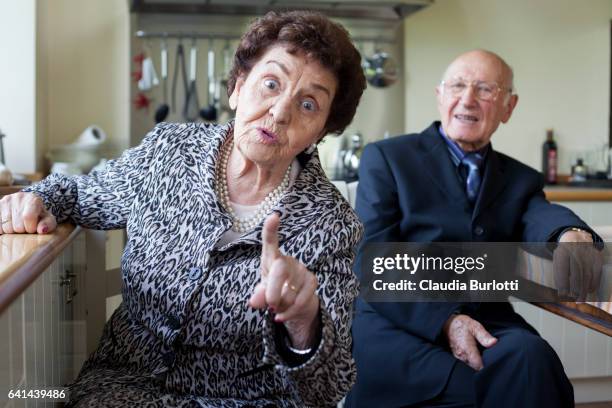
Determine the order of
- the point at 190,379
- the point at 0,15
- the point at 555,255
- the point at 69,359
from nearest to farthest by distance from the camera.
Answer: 1. the point at 190,379
2. the point at 69,359
3. the point at 555,255
4. the point at 0,15

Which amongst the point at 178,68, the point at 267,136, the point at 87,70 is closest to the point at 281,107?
the point at 267,136

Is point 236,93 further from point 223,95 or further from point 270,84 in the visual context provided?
point 223,95

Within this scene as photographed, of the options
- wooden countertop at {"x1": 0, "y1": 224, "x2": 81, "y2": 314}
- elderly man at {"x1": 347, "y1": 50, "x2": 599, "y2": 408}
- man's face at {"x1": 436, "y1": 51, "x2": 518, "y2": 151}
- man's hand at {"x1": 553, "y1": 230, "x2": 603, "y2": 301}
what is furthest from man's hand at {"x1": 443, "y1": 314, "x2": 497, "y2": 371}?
wooden countertop at {"x1": 0, "y1": 224, "x2": 81, "y2": 314}

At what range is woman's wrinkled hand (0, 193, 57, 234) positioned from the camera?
54.6 inches

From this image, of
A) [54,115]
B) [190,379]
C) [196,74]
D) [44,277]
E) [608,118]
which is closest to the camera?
[44,277]

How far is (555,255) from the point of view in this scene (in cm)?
185

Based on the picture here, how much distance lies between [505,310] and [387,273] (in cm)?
31

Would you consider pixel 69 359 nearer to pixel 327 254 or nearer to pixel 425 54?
pixel 327 254

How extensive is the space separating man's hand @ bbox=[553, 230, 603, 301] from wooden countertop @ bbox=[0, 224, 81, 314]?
0.99 m

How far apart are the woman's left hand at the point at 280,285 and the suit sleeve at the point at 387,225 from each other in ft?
2.75

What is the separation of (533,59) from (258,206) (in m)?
3.26

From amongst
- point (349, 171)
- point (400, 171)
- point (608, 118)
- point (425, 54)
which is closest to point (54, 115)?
point (349, 171)

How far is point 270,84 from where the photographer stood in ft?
4.64
